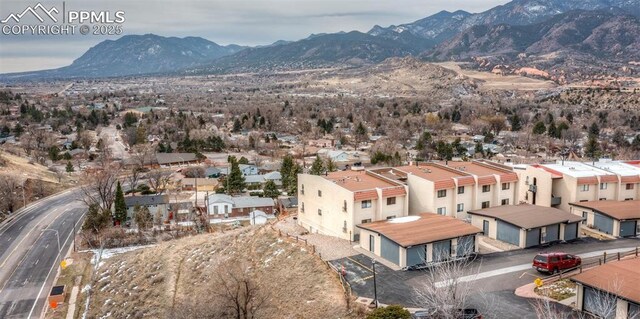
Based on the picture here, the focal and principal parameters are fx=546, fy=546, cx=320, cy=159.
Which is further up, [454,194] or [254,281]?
[454,194]

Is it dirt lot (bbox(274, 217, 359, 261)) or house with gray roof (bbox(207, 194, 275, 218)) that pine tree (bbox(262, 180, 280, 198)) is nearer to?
house with gray roof (bbox(207, 194, 275, 218))

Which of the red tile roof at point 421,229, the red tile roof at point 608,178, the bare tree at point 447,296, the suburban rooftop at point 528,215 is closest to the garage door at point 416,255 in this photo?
the red tile roof at point 421,229

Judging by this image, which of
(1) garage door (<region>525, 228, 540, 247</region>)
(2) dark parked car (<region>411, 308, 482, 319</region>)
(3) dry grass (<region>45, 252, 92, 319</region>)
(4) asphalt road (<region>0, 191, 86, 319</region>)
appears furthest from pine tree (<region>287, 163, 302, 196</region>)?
(2) dark parked car (<region>411, 308, 482, 319</region>)

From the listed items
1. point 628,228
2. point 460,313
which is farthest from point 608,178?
point 460,313

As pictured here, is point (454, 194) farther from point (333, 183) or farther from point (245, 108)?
point (245, 108)

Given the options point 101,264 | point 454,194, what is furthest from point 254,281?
point 101,264

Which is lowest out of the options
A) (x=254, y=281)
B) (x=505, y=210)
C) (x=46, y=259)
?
(x=46, y=259)

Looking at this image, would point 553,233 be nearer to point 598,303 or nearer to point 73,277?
point 598,303
